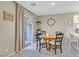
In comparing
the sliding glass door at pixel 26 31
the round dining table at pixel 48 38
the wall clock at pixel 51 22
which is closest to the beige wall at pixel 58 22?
the wall clock at pixel 51 22

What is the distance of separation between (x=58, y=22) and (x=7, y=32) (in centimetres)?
660

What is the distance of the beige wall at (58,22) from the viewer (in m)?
11.1

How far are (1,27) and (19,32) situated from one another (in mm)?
1746

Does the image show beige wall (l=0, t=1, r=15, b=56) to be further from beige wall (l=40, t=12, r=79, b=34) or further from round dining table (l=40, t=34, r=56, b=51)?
beige wall (l=40, t=12, r=79, b=34)

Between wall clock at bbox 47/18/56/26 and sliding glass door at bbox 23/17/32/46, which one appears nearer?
sliding glass door at bbox 23/17/32/46

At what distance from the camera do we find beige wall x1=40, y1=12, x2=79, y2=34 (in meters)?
11.1

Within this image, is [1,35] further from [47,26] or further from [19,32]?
[47,26]

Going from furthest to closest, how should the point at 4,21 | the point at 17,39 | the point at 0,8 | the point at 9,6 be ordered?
the point at 17,39 < the point at 9,6 < the point at 4,21 < the point at 0,8

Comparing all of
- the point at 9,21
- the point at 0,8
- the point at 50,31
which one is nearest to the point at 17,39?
the point at 9,21

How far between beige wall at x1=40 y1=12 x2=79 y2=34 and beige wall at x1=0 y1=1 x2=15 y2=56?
570cm

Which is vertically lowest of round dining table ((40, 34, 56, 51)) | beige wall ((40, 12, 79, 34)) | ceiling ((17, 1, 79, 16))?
round dining table ((40, 34, 56, 51))

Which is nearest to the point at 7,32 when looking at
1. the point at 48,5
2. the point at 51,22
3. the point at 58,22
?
the point at 48,5

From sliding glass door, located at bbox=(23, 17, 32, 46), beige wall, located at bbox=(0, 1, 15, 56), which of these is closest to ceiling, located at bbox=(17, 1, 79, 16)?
sliding glass door, located at bbox=(23, 17, 32, 46)

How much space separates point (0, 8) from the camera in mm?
4566
